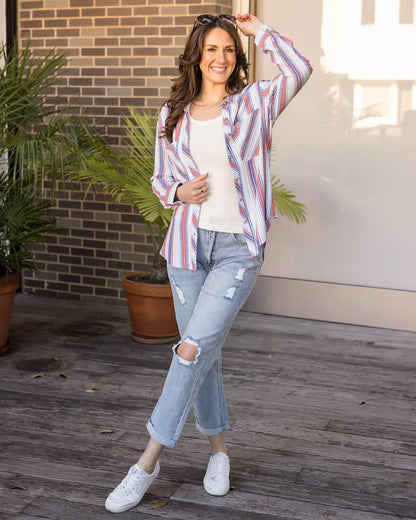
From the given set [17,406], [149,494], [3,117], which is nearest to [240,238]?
[149,494]

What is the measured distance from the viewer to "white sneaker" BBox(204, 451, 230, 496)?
8.86 feet

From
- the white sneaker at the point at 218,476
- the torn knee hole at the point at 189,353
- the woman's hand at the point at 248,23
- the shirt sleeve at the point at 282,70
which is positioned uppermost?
the woman's hand at the point at 248,23

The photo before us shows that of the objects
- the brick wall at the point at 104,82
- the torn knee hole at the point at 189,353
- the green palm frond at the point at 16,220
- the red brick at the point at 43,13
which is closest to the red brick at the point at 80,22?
the brick wall at the point at 104,82

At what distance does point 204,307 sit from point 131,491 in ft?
2.35

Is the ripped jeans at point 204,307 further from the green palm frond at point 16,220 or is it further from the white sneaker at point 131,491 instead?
the green palm frond at point 16,220

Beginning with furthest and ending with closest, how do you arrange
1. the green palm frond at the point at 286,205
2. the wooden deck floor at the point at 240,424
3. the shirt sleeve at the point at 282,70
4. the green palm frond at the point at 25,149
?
the green palm frond at the point at 286,205 < the green palm frond at the point at 25,149 < the wooden deck floor at the point at 240,424 < the shirt sleeve at the point at 282,70

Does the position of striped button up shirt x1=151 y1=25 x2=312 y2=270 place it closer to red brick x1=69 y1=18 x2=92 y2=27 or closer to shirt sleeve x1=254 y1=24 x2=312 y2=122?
shirt sleeve x1=254 y1=24 x2=312 y2=122

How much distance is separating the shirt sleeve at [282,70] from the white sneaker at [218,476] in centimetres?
129

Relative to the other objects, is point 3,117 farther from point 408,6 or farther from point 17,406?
point 408,6

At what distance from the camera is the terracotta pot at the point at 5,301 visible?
4289 mm

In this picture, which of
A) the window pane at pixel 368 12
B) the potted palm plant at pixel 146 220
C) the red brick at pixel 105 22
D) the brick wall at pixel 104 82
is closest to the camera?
the potted palm plant at pixel 146 220

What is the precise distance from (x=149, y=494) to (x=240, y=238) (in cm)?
103

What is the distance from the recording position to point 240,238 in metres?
2.43

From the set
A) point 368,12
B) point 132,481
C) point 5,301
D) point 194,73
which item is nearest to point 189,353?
point 132,481
